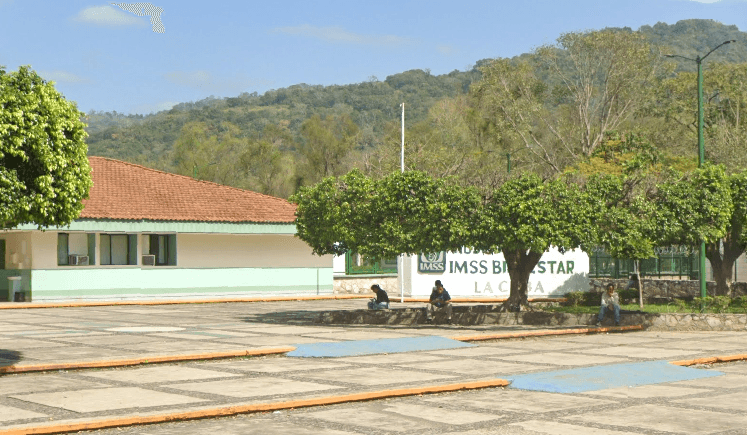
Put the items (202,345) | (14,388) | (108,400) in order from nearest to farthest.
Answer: (108,400) < (14,388) < (202,345)

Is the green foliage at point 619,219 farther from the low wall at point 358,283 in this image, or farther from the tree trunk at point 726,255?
the low wall at point 358,283

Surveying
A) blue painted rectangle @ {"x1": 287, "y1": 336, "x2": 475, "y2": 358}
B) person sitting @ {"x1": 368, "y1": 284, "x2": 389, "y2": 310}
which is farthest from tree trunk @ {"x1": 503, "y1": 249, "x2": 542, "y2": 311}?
blue painted rectangle @ {"x1": 287, "y1": 336, "x2": 475, "y2": 358}

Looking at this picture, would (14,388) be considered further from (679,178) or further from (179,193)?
(179,193)

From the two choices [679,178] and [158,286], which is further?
[158,286]

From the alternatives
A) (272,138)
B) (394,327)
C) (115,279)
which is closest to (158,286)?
(115,279)

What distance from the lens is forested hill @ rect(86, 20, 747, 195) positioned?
4788 inches

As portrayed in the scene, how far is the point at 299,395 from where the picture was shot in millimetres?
12609

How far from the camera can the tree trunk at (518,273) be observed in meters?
25.7

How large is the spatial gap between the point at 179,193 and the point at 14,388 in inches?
1055

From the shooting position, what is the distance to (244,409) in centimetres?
1137

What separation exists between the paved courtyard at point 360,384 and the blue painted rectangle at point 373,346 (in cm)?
45

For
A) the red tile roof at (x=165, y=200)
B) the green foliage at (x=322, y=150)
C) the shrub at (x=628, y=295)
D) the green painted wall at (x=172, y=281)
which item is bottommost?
the shrub at (x=628, y=295)

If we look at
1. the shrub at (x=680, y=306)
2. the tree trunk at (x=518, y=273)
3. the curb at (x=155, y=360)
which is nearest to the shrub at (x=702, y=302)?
the shrub at (x=680, y=306)

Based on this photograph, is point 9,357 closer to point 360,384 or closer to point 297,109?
point 360,384
